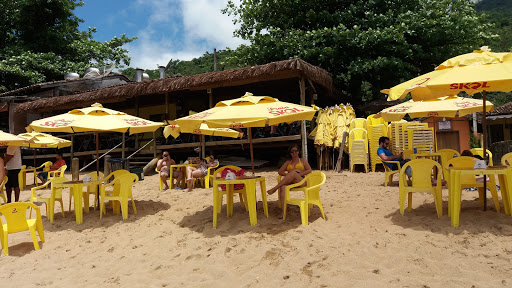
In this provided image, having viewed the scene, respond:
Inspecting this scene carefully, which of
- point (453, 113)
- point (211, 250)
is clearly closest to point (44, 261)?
point (211, 250)

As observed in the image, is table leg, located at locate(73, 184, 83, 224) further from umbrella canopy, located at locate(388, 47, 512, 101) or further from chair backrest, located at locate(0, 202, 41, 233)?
umbrella canopy, located at locate(388, 47, 512, 101)

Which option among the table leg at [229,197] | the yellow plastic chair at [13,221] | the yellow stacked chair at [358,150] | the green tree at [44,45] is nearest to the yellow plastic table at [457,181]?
the table leg at [229,197]

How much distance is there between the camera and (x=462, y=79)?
3756 mm

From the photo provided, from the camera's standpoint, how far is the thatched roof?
32.1ft

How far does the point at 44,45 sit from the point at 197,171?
71.8ft

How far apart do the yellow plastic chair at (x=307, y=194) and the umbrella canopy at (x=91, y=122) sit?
273 centimetres

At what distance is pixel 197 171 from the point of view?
779 centimetres

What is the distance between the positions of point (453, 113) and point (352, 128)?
3.14m

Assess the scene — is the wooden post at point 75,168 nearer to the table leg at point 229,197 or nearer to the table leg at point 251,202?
the table leg at point 229,197

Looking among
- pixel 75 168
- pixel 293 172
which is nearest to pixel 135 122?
pixel 293 172

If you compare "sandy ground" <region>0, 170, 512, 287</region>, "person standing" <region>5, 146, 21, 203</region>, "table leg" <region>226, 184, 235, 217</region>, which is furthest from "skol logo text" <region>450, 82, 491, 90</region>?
"person standing" <region>5, 146, 21, 203</region>

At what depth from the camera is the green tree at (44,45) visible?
68.6 feet

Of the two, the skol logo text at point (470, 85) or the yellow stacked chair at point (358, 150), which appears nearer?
the skol logo text at point (470, 85)

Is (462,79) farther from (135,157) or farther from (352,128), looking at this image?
(135,157)
